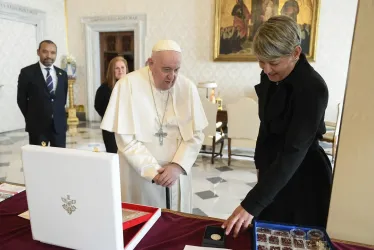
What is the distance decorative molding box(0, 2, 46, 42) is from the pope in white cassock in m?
6.63

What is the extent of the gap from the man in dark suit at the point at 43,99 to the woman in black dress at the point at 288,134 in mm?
3140

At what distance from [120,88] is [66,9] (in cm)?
796

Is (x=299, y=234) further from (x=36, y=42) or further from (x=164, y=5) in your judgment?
(x=36, y=42)

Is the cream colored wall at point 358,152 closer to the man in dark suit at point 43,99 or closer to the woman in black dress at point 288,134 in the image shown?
the woman in black dress at point 288,134

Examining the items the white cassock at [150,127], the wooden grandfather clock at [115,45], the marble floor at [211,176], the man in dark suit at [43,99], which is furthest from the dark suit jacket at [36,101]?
the wooden grandfather clock at [115,45]

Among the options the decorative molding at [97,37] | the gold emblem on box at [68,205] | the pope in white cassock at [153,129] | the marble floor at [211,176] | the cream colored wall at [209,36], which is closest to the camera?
the gold emblem on box at [68,205]

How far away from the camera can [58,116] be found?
3996 mm

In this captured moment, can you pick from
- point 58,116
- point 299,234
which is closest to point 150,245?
point 299,234

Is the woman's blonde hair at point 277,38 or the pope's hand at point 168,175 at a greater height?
the woman's blonde hair at point 277,38

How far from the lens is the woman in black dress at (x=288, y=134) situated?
45.6 inches

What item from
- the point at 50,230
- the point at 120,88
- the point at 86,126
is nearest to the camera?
the point at 50,230

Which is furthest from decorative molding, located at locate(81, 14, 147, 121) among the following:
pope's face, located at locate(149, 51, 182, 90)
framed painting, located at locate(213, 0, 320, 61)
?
pope's face, located at locate(149, 51, 182, 90)

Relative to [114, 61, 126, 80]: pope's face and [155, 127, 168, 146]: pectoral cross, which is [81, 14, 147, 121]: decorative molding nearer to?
[114, 61, 126, 80]: pope's face

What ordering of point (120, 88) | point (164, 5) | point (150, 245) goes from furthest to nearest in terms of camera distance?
point (164, 5) < point (120, 88) < point (150, 245)
